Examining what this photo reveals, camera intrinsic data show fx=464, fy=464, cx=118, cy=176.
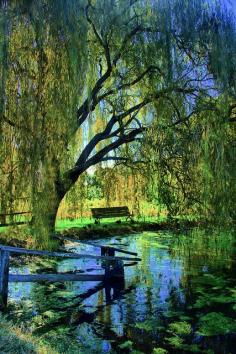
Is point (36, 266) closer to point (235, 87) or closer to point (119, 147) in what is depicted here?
point (119, 147)

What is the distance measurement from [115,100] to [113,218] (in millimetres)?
8344

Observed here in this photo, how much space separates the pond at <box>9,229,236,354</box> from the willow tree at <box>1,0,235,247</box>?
2.94 ft

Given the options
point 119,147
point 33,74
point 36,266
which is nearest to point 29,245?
point 36,266

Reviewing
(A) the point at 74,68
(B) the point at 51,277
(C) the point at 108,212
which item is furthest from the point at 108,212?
(A) the point at 74,68

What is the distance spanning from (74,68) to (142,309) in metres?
2.98

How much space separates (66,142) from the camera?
5375 mm

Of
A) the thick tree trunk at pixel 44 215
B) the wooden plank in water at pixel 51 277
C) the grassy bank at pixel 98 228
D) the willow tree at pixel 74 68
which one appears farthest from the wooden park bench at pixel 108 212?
the thick tree trunk at pixel 44 215

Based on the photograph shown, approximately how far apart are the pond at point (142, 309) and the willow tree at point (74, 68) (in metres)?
0.90

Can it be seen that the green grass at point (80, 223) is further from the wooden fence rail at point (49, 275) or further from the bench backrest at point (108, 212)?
the wooden fence rail at point (49, 275)

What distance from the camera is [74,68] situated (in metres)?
5.21

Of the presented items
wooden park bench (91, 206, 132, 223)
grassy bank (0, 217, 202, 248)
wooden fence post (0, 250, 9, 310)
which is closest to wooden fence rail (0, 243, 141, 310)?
wooden fence post (0, 250, 9, 310)

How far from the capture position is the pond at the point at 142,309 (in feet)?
15.0

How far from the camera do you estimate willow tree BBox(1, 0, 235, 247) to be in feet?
17.0

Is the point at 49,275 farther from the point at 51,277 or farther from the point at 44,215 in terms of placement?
the point at 44,215
